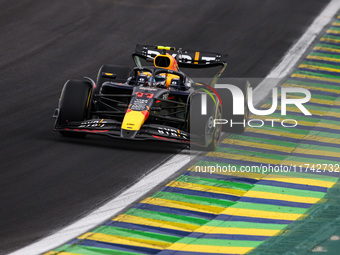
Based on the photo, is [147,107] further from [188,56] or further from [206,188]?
[188,56]

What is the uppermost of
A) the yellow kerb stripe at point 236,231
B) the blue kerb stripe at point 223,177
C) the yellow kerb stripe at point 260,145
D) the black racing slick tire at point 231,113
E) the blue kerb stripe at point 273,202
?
the black racing slick tire at point 231,113

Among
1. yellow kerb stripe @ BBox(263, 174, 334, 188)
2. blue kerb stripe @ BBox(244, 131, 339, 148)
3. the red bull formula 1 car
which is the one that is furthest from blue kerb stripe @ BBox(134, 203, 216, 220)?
blue kerb stripe @ BBox(244, 131, 339, 148)

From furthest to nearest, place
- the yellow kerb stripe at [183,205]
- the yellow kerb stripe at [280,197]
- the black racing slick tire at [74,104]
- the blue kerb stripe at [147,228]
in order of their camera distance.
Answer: the black racing slick tire at [74,104]
the yellow kerb stripe at [280,197]
the yellow kerb stripe at [183,205]
the blue kerb stripe at [147,228]

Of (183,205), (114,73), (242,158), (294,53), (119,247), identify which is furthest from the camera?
(294,53)

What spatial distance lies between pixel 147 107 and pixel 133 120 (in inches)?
18.7

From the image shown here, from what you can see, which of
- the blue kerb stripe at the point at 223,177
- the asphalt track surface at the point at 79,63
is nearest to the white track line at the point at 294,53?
the asphalt track surface at the point at 79,63

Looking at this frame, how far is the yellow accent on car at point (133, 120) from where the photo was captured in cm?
1578

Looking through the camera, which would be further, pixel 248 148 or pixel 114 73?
pixel 114 73

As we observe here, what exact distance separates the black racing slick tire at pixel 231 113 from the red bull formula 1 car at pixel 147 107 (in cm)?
3

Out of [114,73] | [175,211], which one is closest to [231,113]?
[114,73]

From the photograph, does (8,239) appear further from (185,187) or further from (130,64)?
(130,64)

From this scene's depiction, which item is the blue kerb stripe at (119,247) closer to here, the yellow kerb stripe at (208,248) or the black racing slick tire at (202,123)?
the yellow kerb stripe at (208,248)

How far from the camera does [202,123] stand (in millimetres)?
16094

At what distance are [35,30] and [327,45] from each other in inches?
356
